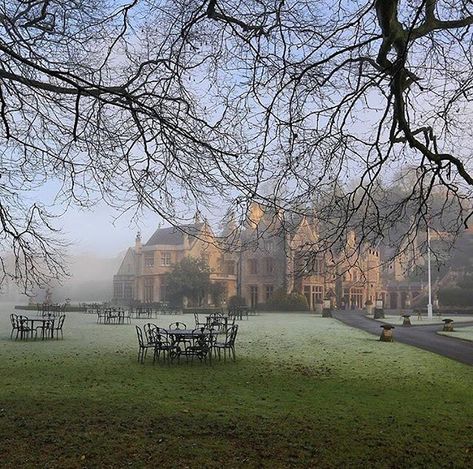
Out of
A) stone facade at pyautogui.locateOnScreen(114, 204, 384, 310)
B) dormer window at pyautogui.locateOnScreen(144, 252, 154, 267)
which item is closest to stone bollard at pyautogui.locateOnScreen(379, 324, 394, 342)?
stone facade at pyautogui.locateOnScreen(114, 204, 384, 310)

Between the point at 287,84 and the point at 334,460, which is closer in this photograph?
the point at 334,460

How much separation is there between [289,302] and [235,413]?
4268cm

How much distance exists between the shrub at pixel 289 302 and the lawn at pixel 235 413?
3565cm

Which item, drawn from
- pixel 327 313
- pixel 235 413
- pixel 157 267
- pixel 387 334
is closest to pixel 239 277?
pixel 157 267

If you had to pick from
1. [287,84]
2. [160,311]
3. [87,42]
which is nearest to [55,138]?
[87,42]

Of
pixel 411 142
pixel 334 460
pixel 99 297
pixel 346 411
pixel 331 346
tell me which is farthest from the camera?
pixel 99 297

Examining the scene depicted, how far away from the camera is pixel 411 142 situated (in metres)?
6.88

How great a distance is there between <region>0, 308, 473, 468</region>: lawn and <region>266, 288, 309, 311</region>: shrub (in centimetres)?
3565

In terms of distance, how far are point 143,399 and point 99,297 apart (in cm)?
5788

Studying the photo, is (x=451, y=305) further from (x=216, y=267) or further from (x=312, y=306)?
(x=216, y=267)

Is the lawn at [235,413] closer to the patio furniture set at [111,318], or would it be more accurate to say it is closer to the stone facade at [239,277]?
the patio furniture set at [111,318]

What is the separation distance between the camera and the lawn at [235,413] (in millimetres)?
5871

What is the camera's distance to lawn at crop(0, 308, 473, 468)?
231 inches

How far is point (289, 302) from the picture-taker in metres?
50.1
